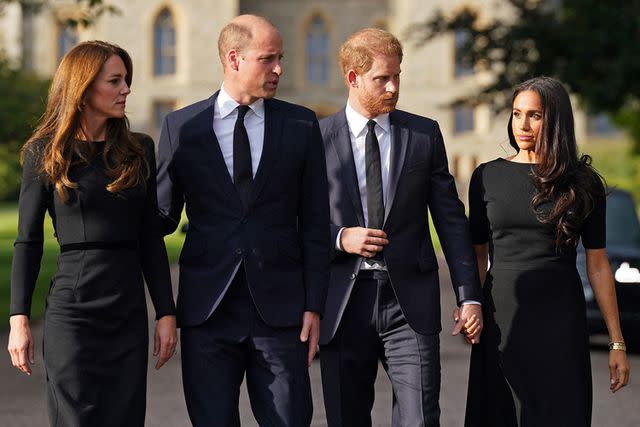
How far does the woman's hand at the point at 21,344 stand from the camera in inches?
211

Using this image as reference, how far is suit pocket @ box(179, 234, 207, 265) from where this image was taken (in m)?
5.80

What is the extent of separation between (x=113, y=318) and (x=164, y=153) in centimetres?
80

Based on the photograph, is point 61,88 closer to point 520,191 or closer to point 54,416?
point 54,416

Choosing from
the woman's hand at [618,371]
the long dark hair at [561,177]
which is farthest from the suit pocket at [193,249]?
the woman's hand at [618,371]

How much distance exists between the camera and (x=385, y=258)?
6230 mm

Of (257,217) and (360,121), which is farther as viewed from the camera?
(360,121)

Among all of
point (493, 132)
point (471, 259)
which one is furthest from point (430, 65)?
point (471, 259)

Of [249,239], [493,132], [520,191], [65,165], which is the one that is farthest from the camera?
[493,132]

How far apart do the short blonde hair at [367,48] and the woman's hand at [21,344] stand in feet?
6.06

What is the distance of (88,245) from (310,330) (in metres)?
0.97

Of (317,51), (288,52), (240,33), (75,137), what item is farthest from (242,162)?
(288,52)

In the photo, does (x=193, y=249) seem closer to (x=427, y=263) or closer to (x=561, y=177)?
(x=427, y=263)

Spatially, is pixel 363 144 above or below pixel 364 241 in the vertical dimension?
above

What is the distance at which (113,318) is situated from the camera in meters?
5.42
